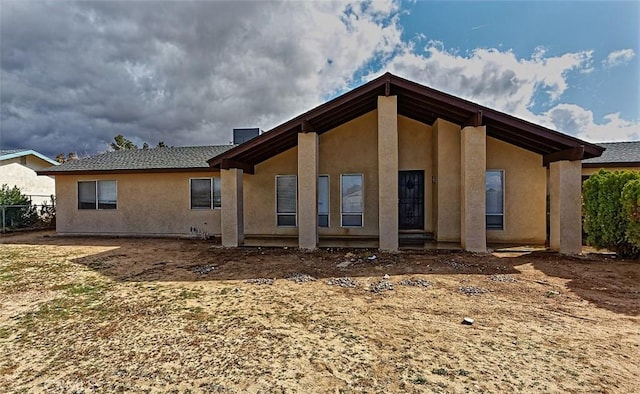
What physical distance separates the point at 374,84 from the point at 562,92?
1312 cm

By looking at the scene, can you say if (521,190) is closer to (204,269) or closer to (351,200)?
(351,200)

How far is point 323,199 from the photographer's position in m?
11.5

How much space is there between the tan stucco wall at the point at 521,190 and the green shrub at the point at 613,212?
64.7 inches

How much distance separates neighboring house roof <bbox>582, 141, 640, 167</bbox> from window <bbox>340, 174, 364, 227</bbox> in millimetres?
7317

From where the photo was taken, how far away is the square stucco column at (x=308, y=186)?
9.52m

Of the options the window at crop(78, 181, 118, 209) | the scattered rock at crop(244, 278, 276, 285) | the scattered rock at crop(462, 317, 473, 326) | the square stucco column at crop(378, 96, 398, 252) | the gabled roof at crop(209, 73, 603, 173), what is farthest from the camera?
the window at crop(78, 181, 118, 209)

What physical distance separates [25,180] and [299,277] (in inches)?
877

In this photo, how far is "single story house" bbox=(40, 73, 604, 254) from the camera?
8.84 metres

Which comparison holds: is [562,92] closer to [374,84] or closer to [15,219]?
[374,84]

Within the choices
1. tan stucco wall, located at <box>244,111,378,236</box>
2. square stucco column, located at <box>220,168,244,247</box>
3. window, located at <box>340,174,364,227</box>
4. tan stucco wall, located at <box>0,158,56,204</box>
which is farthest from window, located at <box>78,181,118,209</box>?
window, located at <box>340,174,364,227</box>

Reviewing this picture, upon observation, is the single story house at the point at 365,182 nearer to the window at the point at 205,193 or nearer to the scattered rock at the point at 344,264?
the window at the point at 205,193

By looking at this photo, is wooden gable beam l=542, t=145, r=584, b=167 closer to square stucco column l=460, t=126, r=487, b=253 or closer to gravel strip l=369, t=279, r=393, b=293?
square stucco column l=460, t=126, r=487, b=253

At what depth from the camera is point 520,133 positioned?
8836mm

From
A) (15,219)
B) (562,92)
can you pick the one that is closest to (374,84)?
(562,92)
